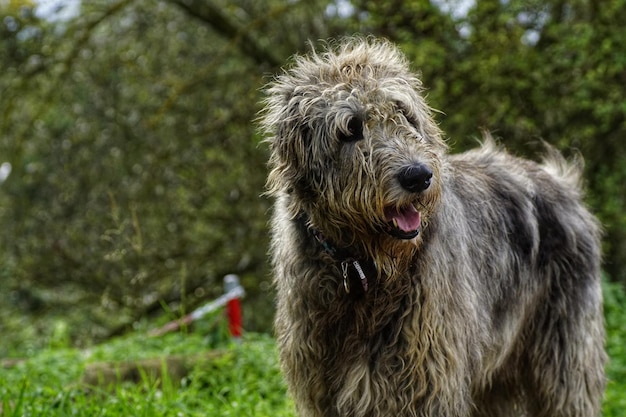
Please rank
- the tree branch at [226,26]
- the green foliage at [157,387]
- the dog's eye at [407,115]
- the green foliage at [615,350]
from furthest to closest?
the tree branch at [226,26] → the green foliage at [615,350] → the green foliage at [157,387] → the dog's eye at [407,115]

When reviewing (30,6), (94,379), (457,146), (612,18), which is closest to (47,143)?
(30,6)

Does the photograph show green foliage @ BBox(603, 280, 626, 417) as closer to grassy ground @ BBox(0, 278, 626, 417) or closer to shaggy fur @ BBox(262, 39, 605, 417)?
grassy ground @ BBox(0, 278, 626, 417)

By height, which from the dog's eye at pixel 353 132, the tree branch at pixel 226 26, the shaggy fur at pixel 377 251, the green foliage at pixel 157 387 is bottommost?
the green foliage at pixel 157 387

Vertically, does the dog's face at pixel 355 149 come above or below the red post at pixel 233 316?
above

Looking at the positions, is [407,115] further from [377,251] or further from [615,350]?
[615,350]

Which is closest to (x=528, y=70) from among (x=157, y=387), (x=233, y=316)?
(x=233, y=316)

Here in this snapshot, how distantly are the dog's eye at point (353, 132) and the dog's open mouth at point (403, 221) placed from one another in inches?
13.2

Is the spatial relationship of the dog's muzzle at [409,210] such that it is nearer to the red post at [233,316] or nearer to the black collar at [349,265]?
the black collar at [349,265]

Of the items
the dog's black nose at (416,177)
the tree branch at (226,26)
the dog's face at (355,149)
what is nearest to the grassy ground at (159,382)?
the dog's face at (355,149)

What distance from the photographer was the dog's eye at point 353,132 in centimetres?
379

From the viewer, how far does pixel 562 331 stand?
494cm

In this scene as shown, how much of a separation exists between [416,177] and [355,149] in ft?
0.97

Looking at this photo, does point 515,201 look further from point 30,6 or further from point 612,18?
point 30,6

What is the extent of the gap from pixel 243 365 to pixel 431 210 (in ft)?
10.2
